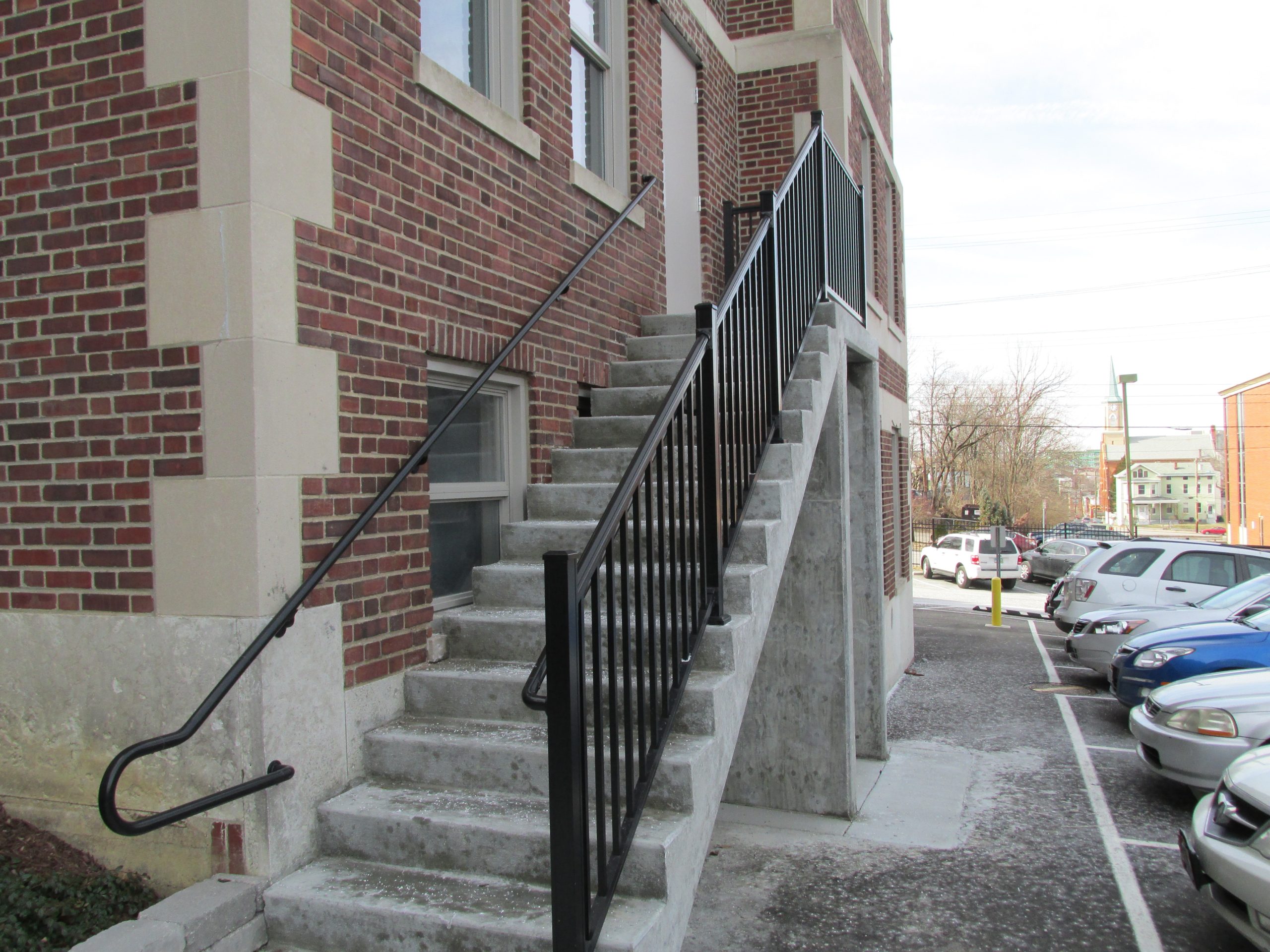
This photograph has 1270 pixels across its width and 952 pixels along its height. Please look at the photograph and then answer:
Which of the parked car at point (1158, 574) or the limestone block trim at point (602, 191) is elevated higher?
the limestone block trim at point (602, 191)

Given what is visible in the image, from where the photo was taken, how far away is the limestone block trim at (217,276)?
3084 millimetres

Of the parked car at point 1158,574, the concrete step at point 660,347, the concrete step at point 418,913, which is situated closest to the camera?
the concrete step at point 418,913

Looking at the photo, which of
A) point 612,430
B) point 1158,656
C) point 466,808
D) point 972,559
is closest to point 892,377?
point 1158,656

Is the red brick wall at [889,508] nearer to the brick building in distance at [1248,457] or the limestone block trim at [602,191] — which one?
the limestone block trim at [602,191]

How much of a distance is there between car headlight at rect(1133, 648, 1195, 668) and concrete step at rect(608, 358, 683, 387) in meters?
5.38

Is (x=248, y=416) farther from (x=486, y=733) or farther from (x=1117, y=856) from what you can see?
(x=1117, y=856)

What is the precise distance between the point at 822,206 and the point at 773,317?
174cm

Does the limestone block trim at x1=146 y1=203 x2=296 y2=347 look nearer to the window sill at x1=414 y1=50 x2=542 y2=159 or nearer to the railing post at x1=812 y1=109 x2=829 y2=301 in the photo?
the window sill at x1=414 y1=50 x2=542 y2=159

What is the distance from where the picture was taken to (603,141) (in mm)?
6660

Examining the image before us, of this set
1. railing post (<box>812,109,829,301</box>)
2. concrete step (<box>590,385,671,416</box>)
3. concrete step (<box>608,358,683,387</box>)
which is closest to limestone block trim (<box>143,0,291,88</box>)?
concrete step (<box>590,385,671,416</box>)

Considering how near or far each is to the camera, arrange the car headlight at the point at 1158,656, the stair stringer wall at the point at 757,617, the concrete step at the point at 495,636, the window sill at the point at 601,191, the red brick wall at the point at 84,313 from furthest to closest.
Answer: the car headlight at the point at 1158,656
the window sill at the point at 601,191
the concrete step at the point at 495,636
the red brick wall at the point at 84,313
the stair stringer wall at the point at 757,617

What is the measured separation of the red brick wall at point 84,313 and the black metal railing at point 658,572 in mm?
1490

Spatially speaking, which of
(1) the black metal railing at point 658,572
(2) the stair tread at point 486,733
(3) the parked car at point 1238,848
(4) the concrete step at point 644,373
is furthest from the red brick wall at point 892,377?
(2) the stair tread at point 486,733

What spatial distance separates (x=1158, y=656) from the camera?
8.21 meters
